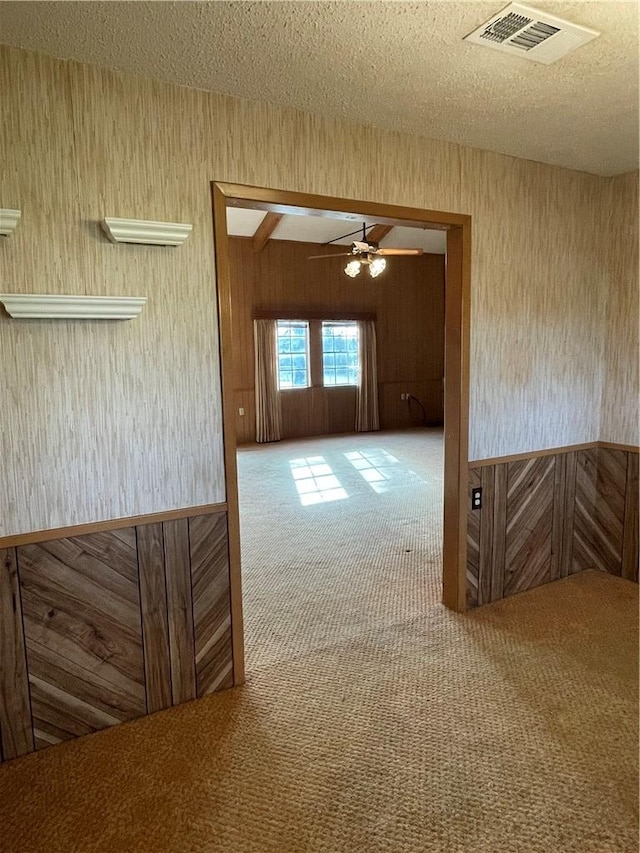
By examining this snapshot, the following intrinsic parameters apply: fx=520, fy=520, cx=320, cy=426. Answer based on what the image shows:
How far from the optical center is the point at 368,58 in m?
1.74

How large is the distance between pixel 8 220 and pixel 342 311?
7445mm

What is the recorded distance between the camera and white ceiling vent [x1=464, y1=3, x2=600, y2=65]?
5.06 feet

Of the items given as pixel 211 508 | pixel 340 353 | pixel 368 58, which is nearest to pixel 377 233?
pixel 340 353

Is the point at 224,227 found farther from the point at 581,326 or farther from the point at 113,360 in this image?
the point at 581,326

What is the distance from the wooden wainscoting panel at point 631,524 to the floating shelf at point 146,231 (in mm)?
2774

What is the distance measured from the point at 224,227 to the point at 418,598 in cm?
220

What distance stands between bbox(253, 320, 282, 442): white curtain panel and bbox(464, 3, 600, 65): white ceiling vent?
21.3ft

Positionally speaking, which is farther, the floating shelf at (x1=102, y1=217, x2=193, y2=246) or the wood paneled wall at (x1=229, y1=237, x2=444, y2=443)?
the wood paneled wall at (x1=229, y1=237, x2=444, y2=443)

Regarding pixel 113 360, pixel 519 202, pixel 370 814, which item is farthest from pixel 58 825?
pixel 519 202

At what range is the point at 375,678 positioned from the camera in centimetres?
226

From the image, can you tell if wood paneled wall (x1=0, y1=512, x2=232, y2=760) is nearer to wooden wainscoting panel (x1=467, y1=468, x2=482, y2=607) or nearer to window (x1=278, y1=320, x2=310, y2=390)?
wooden wainscoting panel (x1=467, y1=468, x2=482, y2=607)

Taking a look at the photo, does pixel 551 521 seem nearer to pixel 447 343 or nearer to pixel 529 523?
pixel 529 523

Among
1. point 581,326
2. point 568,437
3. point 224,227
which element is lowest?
point 568,437

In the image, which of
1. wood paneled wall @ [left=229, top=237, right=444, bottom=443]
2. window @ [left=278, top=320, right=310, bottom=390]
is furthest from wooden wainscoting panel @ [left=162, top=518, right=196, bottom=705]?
window @ [left=278, top=320, right=310, bottom=390]
